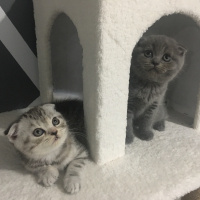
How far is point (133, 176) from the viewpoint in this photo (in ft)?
3.02

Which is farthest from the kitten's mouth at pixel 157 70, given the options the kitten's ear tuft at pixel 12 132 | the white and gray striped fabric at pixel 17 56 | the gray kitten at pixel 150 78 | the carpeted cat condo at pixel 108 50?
the white and gray striped fabric at pixel 17 56

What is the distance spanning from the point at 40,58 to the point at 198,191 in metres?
0.83

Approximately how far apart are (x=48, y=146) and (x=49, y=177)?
0.10 meters

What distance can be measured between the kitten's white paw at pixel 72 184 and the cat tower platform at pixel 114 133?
0.02 metres

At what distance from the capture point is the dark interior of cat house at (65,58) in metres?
1.29

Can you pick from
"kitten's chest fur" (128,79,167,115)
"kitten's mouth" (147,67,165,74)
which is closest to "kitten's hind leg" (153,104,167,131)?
"kitten's chest fur" (128,79,167,115)

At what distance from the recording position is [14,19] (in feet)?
4.11

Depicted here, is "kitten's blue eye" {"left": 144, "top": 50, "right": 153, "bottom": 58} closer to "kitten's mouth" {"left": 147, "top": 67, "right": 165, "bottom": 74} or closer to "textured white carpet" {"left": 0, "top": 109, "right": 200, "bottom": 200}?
"kitten's mouth" {"left": 147, "top": 67, "right": 165, "bottom": 74}

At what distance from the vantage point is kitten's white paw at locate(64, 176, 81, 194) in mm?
849

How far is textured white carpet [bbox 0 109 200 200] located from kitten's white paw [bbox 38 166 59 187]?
2cm

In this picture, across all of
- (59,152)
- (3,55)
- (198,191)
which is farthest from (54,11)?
(198,191)

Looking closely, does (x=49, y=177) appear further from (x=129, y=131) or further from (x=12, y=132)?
(x=129, y=131)

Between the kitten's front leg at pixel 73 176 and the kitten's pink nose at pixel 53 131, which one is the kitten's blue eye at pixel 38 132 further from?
the kitten's front leg at pixel 73 176

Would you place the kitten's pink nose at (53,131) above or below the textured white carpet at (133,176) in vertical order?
above
